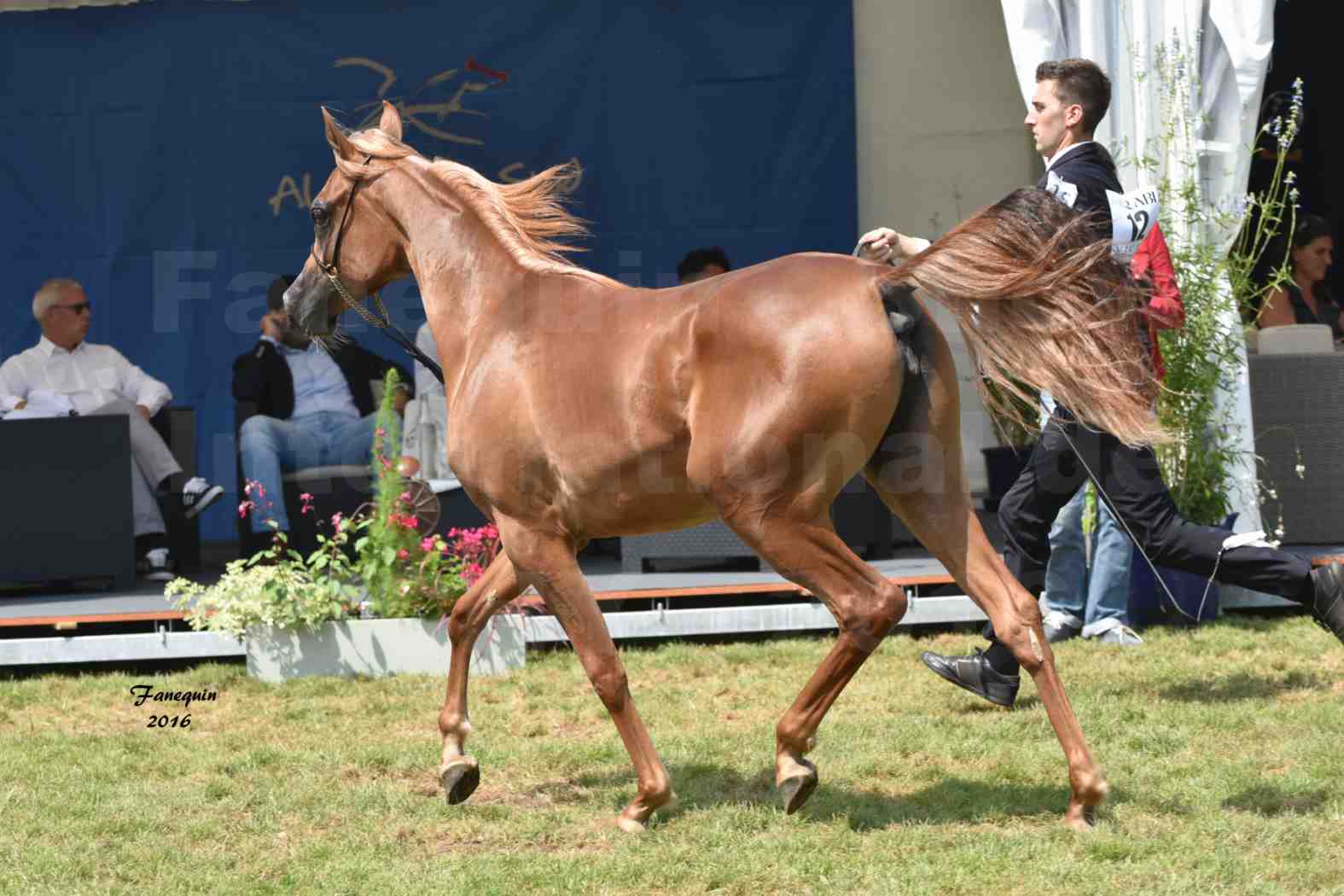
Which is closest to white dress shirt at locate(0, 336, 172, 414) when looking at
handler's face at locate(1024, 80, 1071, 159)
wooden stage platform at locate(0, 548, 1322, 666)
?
wooden stage platform at locate(0, 548, 1322, 666)

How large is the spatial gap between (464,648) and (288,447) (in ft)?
12.4

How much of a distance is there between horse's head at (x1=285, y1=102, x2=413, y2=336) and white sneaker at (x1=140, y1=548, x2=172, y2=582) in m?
3.58

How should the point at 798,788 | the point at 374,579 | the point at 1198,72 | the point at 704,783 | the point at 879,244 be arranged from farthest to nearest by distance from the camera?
1. the point at 1198,72
2. the point at 374,579
3. the point at 704,783
4. the point at 879,244
5. the point at 798,788

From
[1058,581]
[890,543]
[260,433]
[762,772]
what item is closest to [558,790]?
[762,772]

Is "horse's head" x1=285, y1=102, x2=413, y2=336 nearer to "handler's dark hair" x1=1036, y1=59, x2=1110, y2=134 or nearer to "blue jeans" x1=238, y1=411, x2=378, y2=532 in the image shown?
"handler's dark hair" x1=1036, y1=59, x2=1110, y2=134

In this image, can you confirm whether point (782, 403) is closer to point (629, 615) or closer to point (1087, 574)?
point (629, 615)

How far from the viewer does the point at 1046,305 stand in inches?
161

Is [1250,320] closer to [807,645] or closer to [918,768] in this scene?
[807,645]

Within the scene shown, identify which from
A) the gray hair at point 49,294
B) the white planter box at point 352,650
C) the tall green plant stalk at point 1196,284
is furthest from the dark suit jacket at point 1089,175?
the gray hair at point 49,294

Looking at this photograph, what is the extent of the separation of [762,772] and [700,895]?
118 cm

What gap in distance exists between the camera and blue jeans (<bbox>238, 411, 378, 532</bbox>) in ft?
27.8

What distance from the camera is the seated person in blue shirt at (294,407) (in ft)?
27.9

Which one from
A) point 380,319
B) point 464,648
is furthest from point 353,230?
point 464,648

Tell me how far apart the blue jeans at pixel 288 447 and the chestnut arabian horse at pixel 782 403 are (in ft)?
12.8
